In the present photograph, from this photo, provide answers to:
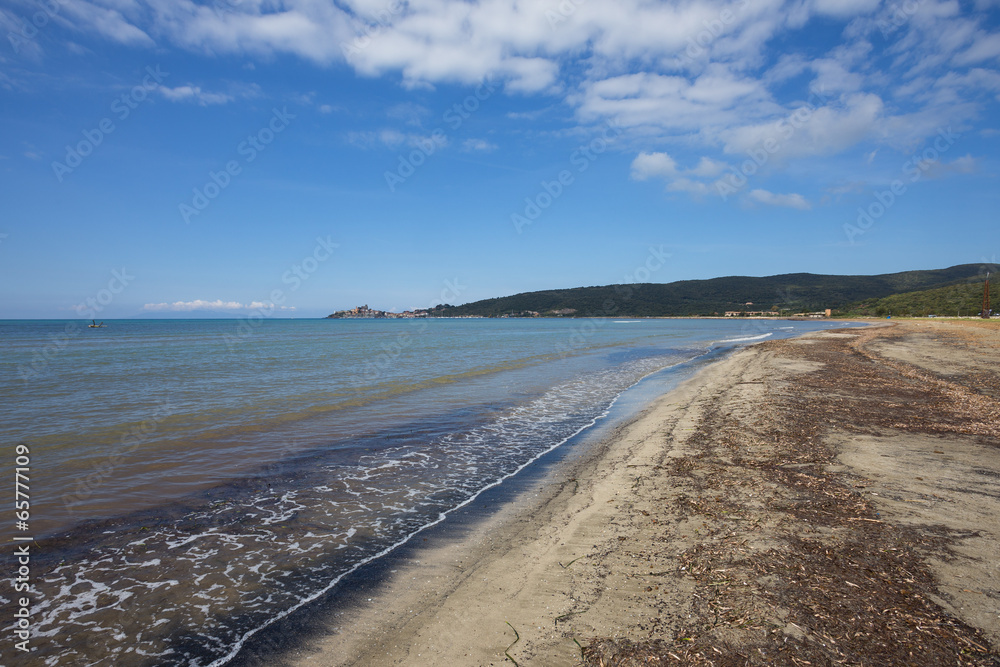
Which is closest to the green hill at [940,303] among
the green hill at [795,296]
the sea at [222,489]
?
the green hill at [795,296]

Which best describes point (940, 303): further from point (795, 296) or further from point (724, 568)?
point (724, 568)

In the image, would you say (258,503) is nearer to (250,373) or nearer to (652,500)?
(652,500)

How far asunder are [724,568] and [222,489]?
837cm

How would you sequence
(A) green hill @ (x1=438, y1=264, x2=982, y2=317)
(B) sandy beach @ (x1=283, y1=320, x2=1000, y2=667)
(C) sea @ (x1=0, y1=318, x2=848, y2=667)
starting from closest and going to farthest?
(B) sandy beach @ (x1=283, y1=320, x2=1000, y2=667) < (C) sea @ (x1=0, y1=318, x2=848, y2=667) < (A) green hill @ (x1=438, y1=264, x2=982, y2=317)

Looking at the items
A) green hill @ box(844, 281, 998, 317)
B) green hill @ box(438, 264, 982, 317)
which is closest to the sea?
green hill @ box(844, 281, 998, 317)

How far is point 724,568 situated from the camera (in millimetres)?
4648

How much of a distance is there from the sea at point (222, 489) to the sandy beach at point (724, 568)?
1.19 meters

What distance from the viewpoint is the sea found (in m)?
4.75

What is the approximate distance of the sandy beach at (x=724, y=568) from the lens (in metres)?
3.61

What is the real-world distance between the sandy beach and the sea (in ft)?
3.90

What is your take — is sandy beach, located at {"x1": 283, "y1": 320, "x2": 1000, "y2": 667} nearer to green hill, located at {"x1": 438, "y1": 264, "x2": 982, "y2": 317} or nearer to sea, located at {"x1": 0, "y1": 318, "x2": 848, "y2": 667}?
sea, located at {"x1": 0, "y1": 318, "x2": 848, "y2": 667}

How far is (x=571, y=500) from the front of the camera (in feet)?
24.2

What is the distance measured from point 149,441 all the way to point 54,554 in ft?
19.7

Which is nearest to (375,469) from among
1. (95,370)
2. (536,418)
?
(536,418)
